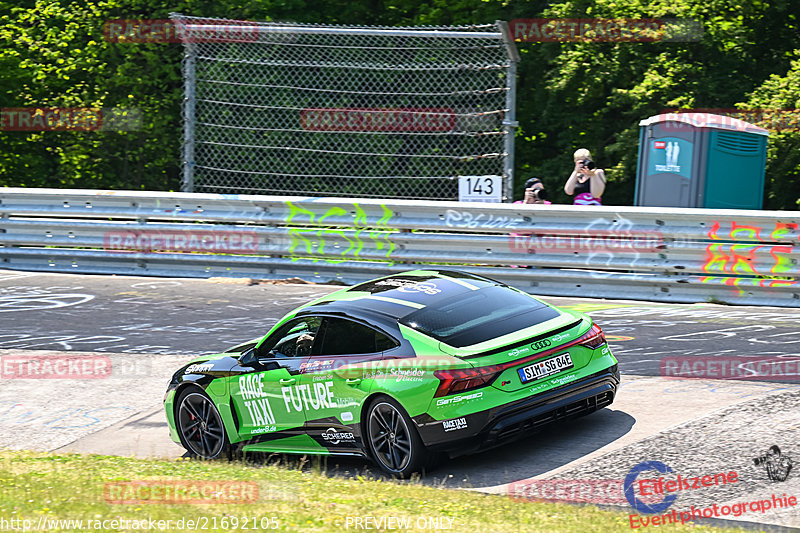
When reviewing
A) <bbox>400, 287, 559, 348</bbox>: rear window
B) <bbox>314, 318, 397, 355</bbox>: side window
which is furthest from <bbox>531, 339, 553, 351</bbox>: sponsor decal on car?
<bbox>314, 318, 397, 355</bbox>: side window

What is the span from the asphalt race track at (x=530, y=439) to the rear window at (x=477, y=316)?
0.94 metres

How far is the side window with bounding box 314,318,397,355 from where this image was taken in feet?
26.8

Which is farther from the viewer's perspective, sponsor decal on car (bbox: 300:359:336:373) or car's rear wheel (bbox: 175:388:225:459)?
car's rear wheel (bbox: 175:388:225:459)

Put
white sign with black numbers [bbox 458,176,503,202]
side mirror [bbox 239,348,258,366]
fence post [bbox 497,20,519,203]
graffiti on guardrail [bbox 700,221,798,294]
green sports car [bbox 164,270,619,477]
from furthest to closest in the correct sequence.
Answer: fence post [bbox 497,20,519,203] < white sign with black numbers [bbox 458,176,503,202] < graffiti on guardrail [bbox 700,221,798,294] < side mirror [bbox 239,348,258,366] < green sports car [bbox 164,270,619,477]

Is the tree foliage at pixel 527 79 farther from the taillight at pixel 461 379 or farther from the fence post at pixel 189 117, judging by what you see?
the taillight at pixel 461 379

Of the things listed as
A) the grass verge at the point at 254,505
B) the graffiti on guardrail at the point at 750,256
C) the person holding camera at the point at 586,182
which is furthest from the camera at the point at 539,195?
the grass verge at the point at 254,505

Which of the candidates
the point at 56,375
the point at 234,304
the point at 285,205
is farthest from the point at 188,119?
the point at 56,375

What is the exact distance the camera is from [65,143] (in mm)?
19984

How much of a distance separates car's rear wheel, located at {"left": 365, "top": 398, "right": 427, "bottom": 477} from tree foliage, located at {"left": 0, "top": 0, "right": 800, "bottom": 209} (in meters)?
11.2

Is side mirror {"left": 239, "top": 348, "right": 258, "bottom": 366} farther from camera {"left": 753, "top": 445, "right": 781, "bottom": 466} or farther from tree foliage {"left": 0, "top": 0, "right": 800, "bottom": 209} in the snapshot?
tree foliage {"left": 0, "top": 0, "right": 800, "bottom": 209}

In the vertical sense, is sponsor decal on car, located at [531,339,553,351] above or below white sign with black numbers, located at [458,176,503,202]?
below

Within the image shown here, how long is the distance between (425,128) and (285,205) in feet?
7.18

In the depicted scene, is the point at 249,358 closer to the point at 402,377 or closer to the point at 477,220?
the point at 402,377

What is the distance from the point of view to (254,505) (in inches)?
258
